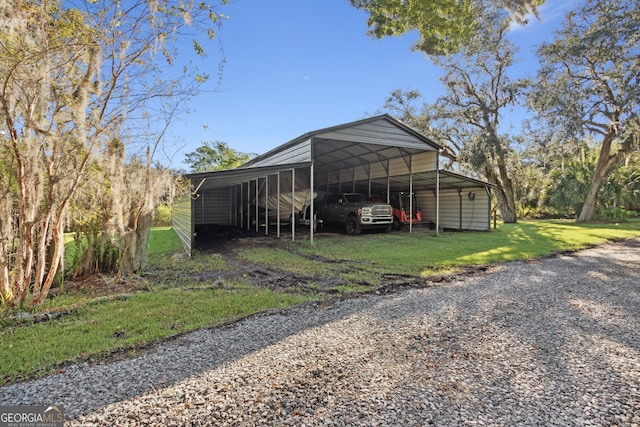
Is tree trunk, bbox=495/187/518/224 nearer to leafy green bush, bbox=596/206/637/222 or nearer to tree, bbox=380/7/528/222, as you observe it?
tree, bbox=380/7/528/222

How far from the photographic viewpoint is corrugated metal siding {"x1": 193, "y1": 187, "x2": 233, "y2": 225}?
19312 millimetres

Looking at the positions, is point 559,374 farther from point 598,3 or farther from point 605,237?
point 598,3

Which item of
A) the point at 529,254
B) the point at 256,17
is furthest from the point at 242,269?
the point at 529,254

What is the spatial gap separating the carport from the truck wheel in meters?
1.93

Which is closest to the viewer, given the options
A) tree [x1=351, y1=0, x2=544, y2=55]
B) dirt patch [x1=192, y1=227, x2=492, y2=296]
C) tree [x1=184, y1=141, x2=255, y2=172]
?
dirt patch [x1=192, y1=227, x2=492, y2=296]

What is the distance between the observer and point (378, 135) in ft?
35.4

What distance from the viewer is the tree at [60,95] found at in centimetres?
293

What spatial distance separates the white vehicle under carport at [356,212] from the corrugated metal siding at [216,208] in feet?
26.7

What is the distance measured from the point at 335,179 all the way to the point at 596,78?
1452cm

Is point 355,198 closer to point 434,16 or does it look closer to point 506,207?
point 434,16

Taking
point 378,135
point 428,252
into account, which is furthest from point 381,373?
point 378,135

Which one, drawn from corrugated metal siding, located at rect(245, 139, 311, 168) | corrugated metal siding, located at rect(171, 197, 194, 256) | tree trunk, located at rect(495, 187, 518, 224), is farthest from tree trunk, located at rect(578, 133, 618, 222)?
corrugated metal siding, located at rect(171, 197, 194, 256)

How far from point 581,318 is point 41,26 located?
6285 mm

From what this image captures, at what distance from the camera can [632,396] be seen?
2014 millimetres
